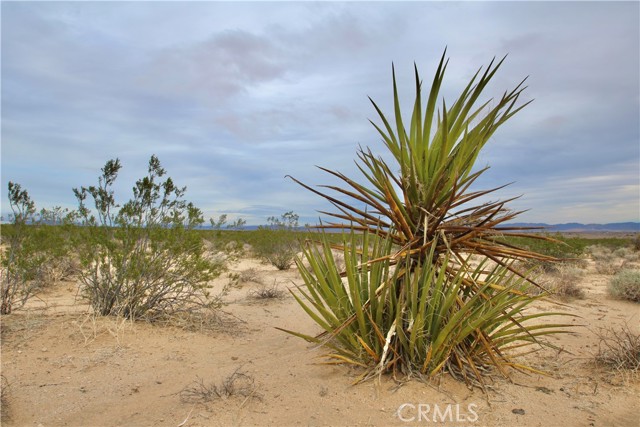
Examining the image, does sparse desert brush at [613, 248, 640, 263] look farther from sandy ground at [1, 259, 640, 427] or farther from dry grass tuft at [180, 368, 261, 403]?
dry grass tuft at [180, 368, 261, 403]

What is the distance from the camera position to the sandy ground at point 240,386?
10.3 ft

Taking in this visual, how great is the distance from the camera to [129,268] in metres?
Answer: 5.72

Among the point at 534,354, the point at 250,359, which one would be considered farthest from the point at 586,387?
the point at 250,359

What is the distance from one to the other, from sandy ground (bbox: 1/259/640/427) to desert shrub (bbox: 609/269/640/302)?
3.77 m

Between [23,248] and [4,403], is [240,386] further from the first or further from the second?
[23,248]

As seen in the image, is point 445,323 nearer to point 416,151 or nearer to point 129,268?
point 416,151

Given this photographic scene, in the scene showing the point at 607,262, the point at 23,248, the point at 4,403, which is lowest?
the point at 4,403

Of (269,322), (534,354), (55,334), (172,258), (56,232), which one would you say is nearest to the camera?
(534,354)

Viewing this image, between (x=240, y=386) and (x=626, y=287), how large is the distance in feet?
28.0

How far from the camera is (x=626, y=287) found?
859cm

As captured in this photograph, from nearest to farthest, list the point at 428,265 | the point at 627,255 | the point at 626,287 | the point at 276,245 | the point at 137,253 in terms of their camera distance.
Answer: the point at 428,265, the point at 137,253, the point at 626,287, the point at 276,245, the point at 627,255

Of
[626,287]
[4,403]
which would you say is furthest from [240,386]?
[626,287]

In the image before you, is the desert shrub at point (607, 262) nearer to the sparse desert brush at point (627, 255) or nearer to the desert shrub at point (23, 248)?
the sparse desert brush at point (627, 255)

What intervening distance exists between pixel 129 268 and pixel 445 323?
4298 millimetres
